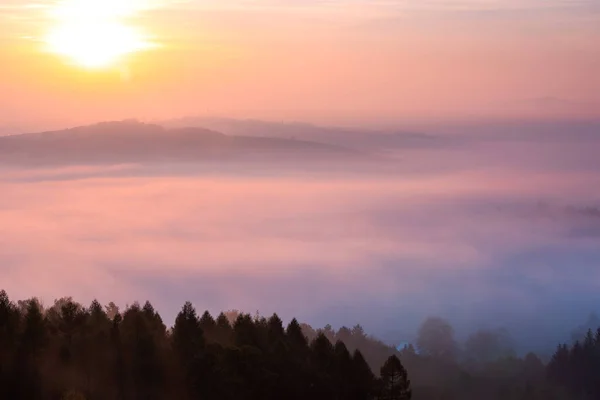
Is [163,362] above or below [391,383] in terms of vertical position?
above

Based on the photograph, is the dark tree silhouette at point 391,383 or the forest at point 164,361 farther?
the dark tree silhouette at point 391,383

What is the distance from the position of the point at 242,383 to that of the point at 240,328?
7.42 metres

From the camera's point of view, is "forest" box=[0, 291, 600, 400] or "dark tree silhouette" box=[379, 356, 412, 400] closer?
"forest" box=[0, 291, 600, 400]

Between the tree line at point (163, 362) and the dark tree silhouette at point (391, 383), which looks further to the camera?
the dark tree silhouette at point (391, 383)

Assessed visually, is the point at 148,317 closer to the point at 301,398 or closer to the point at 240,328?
the point at 240,328

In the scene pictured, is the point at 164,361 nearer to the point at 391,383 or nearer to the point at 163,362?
the point at 163,362

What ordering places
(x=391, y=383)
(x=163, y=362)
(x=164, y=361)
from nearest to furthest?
(x=163, y=362) < (x=164, y=361) < (x=391, y=383)

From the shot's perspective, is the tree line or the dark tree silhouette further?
the dark tree silhouette

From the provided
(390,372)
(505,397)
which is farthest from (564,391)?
(390,372)

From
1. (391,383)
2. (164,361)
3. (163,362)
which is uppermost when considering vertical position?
(164,361)

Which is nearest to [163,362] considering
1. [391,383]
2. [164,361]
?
[164,361]

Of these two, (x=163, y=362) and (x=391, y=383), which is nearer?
(x=163, y=362)

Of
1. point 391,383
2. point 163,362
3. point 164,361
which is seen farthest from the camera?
point 391,383

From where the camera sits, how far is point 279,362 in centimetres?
9469
